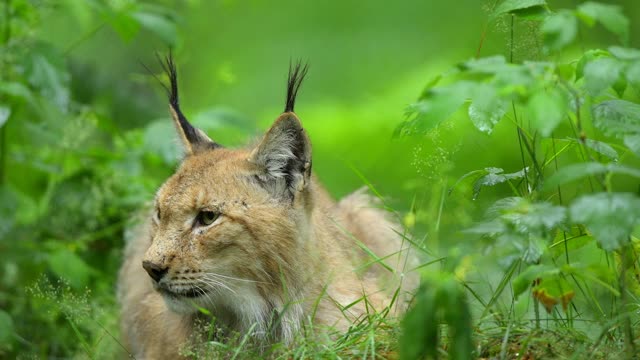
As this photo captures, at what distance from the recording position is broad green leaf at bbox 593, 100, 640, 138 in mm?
3250

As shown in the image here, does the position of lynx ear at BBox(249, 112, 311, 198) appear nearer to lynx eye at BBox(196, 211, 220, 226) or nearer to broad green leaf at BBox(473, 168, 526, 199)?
lynx eye at BBox(196, 211, 220, 226)

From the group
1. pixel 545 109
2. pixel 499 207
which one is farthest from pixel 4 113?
pixel 545 109

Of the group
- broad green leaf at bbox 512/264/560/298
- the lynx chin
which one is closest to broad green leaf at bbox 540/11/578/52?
broad green leaf at bbox 512/264/560/298

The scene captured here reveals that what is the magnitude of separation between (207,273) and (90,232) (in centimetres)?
252

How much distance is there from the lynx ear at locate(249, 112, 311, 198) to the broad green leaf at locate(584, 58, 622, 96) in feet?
5.48

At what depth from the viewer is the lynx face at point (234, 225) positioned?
14.5 feet

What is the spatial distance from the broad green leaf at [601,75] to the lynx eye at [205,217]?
6.63 feet

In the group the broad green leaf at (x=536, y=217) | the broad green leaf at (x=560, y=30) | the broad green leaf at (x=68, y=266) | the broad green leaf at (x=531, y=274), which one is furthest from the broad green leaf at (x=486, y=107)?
the broad green leaf at (x=68, y=266)

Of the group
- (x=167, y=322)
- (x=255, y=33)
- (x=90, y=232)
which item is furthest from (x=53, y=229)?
(x=255, y=33)

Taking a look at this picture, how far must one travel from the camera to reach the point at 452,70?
10.1ft

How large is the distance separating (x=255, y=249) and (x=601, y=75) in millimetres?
1962

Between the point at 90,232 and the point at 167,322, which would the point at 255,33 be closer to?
the point at 90,232

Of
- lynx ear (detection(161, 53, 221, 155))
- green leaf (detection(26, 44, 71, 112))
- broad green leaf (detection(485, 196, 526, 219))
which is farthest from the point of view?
green leaf (detection(26, 44, 71, 112))

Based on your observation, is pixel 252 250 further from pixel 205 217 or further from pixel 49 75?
pixel 49 75
